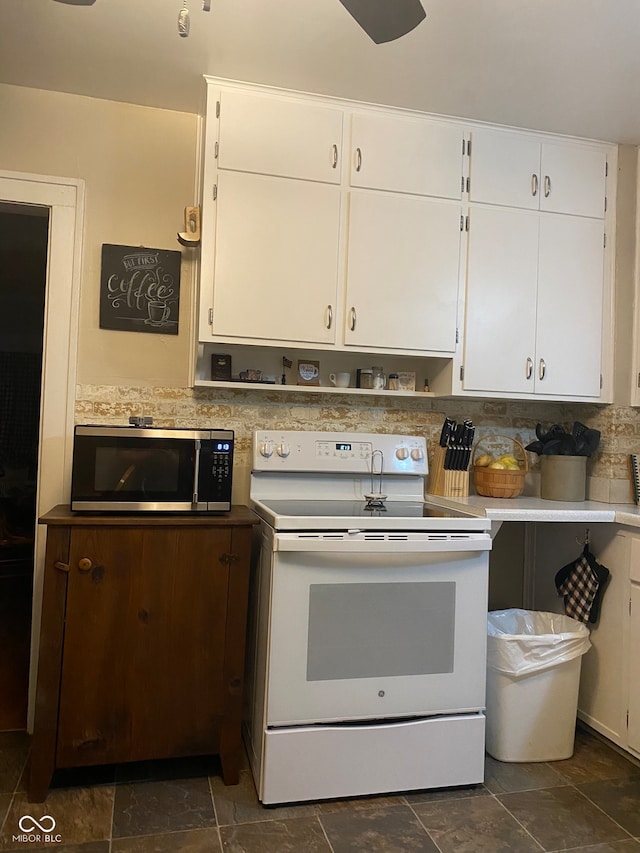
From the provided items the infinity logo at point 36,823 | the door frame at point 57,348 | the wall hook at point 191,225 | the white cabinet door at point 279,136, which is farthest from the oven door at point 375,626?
the white cabinet door at point 279,136

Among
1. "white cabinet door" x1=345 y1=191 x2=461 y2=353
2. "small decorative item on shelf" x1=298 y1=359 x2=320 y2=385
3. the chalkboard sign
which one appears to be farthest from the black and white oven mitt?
the chalkboard sign

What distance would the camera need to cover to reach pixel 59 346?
2398 mm

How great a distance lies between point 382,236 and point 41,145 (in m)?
1.37

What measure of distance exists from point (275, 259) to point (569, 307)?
4.17 ft

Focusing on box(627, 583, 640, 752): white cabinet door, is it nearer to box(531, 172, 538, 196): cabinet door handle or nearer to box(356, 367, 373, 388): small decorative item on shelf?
box(356, 367, 373, 388): small decorative item on shelf

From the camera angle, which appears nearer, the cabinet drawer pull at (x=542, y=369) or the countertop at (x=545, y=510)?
the countertop at (x=545, y=510)

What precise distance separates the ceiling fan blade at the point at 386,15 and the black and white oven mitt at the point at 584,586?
1990mm

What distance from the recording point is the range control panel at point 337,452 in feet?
8.11

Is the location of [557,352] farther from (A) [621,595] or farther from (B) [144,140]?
(B) [144,140]

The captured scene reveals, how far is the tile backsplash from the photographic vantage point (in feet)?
8.08

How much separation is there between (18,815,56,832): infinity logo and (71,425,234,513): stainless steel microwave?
0.90 meters

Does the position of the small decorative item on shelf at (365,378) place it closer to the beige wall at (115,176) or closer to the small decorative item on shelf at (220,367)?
the small decorative item on shelf at (220,367)

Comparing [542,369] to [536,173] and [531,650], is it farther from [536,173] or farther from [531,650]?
[531,650]

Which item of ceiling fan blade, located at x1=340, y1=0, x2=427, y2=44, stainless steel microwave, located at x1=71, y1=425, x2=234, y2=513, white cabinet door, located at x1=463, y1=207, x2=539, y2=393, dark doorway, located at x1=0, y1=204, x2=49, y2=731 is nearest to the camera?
ceiling fan blade, located at x1=340, y1=0, x2=427, y2=44
